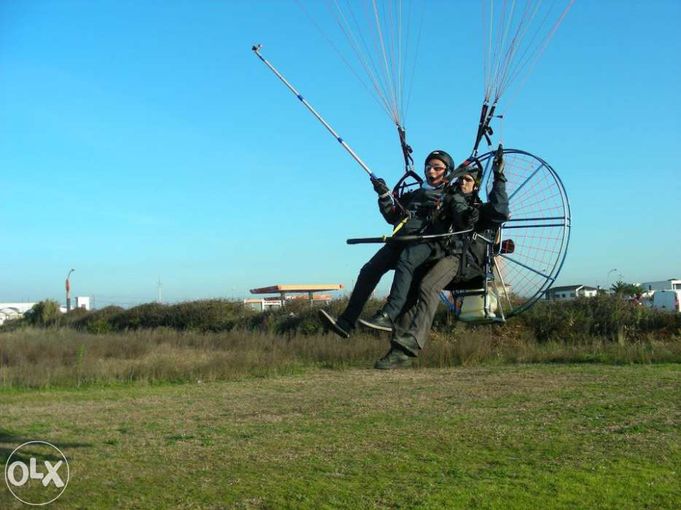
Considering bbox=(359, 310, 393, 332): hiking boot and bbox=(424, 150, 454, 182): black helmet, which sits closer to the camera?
bbox=(359, 310, 393, 332): hiking boot

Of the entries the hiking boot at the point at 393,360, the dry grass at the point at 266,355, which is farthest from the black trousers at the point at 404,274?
the dry grass at the point at 266,355

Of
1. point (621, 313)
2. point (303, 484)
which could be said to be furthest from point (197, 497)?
point (621, 313)

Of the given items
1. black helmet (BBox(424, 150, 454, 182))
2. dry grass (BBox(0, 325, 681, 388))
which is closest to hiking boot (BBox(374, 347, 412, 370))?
black helmet (BBox(424, 150, 454, 182))

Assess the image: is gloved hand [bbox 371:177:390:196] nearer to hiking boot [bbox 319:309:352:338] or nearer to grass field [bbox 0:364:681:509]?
hiking boot [bbox 319:309:352:338]

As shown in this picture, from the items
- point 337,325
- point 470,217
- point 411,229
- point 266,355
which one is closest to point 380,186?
point 411,229

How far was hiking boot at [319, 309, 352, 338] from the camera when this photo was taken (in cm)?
708

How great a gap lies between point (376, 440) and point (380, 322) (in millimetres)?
6718

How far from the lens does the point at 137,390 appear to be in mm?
22047

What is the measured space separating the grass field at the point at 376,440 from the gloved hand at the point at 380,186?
13.6ft

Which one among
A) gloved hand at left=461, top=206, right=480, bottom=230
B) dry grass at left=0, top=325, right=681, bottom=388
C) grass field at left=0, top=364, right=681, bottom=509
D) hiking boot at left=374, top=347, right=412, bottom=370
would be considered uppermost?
gloved hand at left=461, top=206, right=480, bottom=230

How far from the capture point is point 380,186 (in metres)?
6.99

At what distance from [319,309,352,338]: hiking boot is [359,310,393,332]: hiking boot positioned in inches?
9.8

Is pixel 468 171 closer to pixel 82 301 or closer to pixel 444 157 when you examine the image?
pixel 444 157

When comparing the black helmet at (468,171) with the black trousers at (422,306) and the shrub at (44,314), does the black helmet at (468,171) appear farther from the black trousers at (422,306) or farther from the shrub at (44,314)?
the shrub at (44,314)
